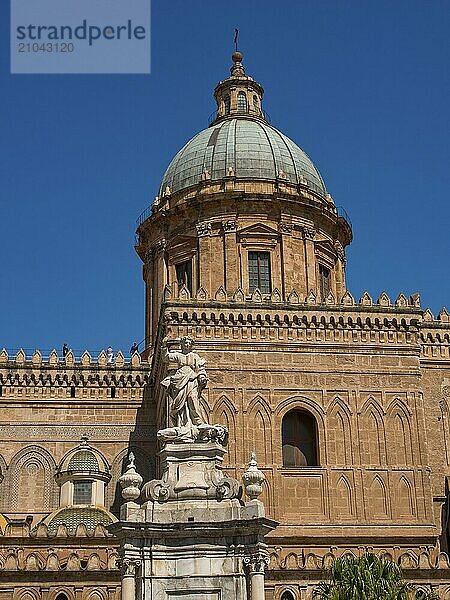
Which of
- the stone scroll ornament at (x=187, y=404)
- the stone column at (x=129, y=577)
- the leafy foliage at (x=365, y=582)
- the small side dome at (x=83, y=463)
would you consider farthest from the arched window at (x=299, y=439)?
the stone column at (x=129, y=577)

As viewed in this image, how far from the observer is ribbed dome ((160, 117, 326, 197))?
127 ft

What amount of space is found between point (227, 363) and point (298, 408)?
8.48 ft

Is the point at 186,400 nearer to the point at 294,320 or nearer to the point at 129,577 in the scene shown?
the point at 129,577

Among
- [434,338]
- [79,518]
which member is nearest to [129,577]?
[79,518]

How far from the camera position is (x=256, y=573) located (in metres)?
14.2

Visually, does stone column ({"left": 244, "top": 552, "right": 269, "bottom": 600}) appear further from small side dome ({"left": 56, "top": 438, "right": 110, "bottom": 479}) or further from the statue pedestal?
small side dome ({"left": 56, "top": 438, "right": 110, "bottom": 479})

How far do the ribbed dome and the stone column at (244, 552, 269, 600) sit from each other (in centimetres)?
2543

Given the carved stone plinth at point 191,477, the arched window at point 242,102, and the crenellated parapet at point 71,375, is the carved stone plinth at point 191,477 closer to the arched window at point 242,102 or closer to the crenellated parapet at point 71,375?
the crenellated parapet at point 71,375

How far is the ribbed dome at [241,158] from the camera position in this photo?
3881 cm

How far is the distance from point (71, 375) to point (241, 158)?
10.9 m

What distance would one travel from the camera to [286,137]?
4162cm

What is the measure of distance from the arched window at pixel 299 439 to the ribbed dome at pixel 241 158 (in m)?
10.9

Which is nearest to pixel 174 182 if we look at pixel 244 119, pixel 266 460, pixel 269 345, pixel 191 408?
pixel 244 119

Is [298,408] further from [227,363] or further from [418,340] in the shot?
[418,340]
